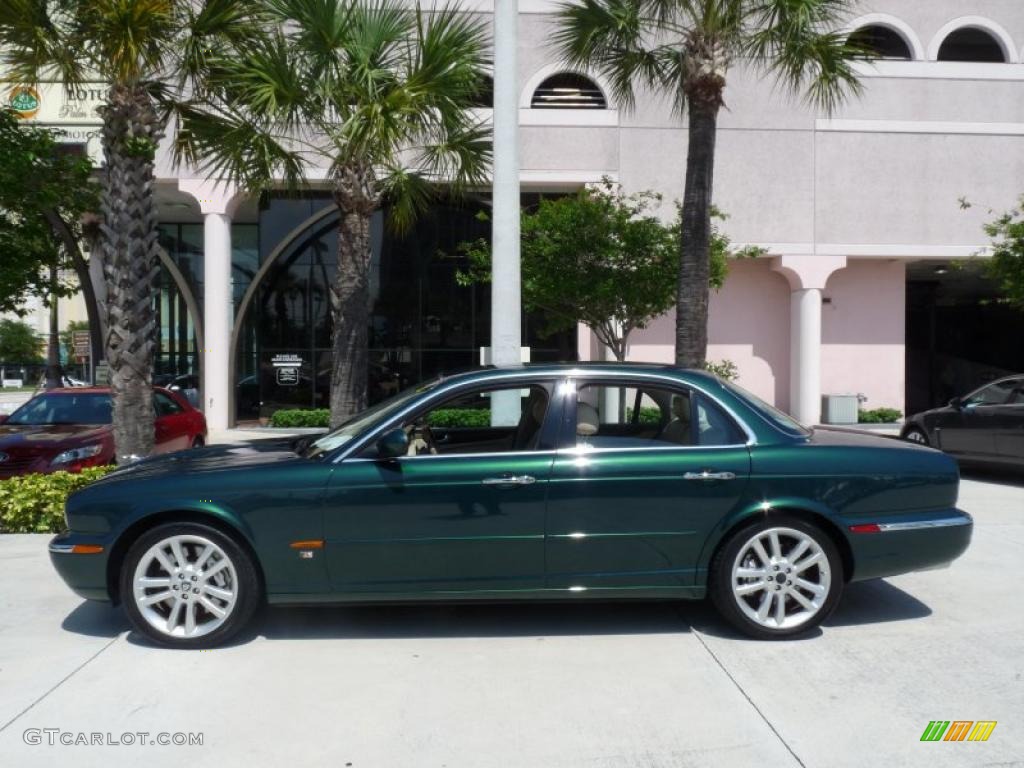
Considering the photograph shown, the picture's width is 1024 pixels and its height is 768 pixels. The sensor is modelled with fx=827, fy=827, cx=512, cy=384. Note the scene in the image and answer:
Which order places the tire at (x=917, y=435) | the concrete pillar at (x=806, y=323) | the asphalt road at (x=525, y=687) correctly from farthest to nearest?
the concrete pillar at (x=806, y=323) < the tire at (x=917, y=435) < the asphalt road at (x=525, y=687)

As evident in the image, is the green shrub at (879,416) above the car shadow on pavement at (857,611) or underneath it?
above

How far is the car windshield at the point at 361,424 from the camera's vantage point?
484 centimetres

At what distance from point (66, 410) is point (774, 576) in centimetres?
913

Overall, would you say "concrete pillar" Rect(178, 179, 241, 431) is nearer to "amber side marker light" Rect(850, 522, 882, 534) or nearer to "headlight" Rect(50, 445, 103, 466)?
"headlight" Rect(50, 445, 103, 466)

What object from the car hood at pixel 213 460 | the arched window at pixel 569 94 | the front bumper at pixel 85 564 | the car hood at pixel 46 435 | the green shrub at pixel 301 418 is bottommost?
the green shrub at pixel 301 418

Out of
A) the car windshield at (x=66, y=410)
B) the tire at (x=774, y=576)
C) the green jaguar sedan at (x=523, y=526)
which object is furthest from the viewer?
the car windshield at (x=66, y=410)

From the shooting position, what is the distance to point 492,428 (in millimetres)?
6016

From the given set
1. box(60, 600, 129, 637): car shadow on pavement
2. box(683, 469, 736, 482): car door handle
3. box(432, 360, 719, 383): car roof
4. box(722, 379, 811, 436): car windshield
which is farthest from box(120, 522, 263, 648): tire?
box(722, 379, 811, 436): car windshield

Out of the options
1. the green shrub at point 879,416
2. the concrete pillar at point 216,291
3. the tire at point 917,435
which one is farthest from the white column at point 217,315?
the green shrub at point 879,416

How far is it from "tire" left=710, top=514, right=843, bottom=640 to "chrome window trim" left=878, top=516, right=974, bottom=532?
1.09 ft

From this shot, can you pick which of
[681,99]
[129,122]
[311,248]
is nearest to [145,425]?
[129,122]

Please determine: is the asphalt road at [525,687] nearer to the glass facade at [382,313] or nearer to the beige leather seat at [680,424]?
the beige leather seat at [680,424]

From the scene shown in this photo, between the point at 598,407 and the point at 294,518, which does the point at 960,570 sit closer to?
the point at 598,407

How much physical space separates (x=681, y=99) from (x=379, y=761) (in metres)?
10.4
